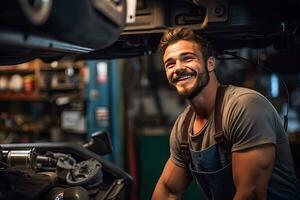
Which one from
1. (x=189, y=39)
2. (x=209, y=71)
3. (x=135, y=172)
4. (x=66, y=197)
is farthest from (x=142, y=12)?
(x=135, y=172)

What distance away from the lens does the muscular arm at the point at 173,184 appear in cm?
160

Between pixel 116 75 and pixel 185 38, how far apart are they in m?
2.35

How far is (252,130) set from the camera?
49.4 inches

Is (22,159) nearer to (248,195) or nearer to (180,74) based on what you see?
(180,74)

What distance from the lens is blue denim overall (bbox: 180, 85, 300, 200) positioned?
1.37m

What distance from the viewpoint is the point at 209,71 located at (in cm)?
144

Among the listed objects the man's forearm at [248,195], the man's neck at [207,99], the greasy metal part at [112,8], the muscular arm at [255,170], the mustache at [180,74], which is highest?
the greasy metal part at [112,8]

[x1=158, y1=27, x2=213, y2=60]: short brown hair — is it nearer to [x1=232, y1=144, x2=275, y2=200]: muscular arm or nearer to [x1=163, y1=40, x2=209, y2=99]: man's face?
[x1=163, y1=40, x2=209, y2=99]: man's face

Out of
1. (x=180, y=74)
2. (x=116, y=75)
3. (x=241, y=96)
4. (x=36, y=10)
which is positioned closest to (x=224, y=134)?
(x=241, y=96)

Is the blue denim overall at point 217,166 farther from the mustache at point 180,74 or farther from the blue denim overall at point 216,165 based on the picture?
the mustache at point 180,74

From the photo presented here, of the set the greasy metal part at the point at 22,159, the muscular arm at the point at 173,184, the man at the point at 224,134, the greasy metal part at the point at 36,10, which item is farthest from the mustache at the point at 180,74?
the greasy metal part at the point at 36,10

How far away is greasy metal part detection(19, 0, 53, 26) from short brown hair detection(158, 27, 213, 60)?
0.75m

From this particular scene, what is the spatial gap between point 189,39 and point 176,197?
2.27 ft

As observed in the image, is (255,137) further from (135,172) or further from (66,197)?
(135,172)
